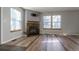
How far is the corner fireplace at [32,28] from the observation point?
9.52 meters

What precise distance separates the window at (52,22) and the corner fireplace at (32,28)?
25.4 inches

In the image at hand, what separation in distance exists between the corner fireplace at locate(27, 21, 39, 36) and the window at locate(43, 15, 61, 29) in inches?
25.4

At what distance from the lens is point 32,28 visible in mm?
9711

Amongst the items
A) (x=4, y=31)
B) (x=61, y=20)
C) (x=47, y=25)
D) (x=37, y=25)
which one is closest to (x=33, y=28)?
(x=37, y=25)

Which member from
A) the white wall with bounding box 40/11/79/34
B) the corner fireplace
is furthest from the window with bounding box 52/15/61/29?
the corner fireplace

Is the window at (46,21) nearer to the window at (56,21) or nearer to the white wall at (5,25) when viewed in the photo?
the window at (56,21)

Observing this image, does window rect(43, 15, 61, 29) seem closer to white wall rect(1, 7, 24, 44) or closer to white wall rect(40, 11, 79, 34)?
white wall rect(40, 11, 79, 34)

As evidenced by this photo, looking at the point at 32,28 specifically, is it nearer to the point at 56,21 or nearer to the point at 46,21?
the point at 46,21

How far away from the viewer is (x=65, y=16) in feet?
33.2

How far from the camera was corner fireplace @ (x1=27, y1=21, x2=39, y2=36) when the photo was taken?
952cm

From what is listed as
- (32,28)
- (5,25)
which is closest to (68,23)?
(32,28)
